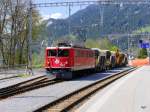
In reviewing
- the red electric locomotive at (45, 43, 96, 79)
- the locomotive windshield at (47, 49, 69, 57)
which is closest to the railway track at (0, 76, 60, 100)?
the red electric locomotive at (45, 43, 96, 79)

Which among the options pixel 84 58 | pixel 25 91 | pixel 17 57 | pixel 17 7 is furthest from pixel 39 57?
pixel 25 91

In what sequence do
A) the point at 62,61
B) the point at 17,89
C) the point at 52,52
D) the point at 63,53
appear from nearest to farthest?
1. the point at 17,89
2. the point at 62,61
3. the point at 63,53
4. the point at 52,52

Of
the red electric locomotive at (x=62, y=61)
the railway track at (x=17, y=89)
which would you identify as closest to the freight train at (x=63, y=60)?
the red electric locomotive at (x=62, y=61)

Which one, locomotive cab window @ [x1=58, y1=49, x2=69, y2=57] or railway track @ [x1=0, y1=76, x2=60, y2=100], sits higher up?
locomotive cab window @ [x1=58, y1=49, x2=69, y2=57]

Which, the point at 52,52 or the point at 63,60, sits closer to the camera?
the point at 63,60

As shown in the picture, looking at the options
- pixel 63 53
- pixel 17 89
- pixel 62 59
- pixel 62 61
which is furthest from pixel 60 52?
pixel 17 89

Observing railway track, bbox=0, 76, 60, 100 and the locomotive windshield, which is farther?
the locomotive windshield

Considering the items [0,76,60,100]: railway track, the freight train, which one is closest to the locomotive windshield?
the freight train

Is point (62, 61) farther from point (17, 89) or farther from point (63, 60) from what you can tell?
point (17, 89)

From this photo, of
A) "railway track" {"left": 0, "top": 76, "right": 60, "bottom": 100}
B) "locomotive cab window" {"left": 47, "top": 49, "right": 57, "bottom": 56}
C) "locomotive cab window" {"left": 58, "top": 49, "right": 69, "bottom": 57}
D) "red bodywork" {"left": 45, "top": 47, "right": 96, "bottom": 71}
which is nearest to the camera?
"railway track" {"left": 0, "top": 76, "right": 60, "bottom": 100}

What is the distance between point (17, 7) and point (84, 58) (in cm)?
2921

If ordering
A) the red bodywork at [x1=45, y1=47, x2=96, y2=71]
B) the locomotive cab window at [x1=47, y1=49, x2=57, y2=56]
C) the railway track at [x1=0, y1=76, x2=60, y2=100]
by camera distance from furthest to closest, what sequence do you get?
the locomotive cab window at [x1=47, y1=49, x2=57, y2=56]
the red bodywork at [x1=45, y1=47, x2=96, y2=71]
the railway track at [x1=0, y1=76, x2=60, y2=100]

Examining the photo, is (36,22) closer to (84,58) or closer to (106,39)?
(84,58)

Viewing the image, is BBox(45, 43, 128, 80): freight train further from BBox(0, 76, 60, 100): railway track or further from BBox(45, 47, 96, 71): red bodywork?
BBox(0, 76, 60, 100): railway track
